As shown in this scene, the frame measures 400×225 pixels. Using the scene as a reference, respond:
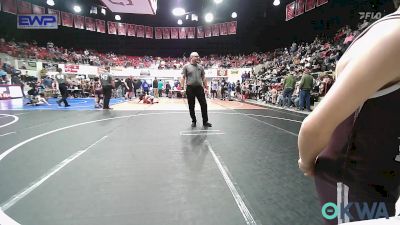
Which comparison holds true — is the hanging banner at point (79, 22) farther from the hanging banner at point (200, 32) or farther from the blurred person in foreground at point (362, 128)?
the blurred person in foreground at point (362, 128)

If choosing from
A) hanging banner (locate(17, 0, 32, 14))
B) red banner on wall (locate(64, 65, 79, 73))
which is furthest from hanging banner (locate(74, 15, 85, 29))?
hanging banner (locate(17, 0, 32, 14))

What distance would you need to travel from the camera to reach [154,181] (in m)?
2.65

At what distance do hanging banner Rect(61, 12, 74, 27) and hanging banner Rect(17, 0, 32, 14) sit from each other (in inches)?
156

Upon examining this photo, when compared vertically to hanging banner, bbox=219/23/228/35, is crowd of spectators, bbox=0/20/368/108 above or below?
below

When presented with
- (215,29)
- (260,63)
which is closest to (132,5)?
(260,63)

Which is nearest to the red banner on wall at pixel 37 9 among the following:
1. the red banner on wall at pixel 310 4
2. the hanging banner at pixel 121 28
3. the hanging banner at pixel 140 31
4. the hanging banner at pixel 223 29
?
the hanging banner at pixel 121 28

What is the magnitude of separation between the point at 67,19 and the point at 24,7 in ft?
17.4

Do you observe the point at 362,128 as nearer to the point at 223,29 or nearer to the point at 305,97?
the point at 305,97

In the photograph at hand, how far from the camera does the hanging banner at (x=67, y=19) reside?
2549 cm

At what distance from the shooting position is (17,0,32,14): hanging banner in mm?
20234

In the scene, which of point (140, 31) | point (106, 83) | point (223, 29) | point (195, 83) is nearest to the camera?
point (195, 83)

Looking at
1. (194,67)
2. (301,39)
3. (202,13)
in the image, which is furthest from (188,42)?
(194,67)

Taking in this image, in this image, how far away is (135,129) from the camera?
5.72 meters

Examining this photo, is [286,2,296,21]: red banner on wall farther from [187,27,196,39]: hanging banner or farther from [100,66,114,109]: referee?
[187,27,196,39]: hanging banner
